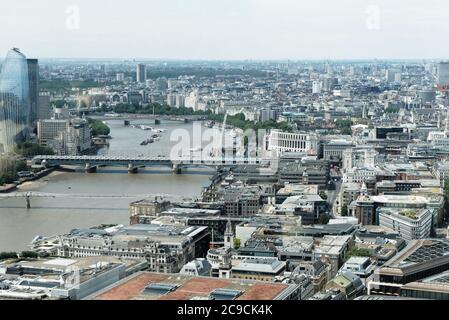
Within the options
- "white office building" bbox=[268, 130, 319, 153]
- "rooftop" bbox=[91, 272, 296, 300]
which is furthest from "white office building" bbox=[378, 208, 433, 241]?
"white office building" bbox=[268, 130, 319, 153]

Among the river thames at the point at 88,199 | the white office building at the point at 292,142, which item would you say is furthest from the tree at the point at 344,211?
the white office building at the point at 292,142

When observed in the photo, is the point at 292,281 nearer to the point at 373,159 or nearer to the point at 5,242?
the point at 5,242

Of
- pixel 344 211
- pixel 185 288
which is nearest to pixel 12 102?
pixel 344 211

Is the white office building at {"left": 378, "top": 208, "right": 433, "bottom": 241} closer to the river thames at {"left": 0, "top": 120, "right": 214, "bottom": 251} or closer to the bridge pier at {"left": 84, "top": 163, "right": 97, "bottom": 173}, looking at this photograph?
the river thames at {"left": 0, "top": 120, "right": 214, "bottom": 251}

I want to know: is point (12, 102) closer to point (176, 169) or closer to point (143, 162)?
point (143, 162)

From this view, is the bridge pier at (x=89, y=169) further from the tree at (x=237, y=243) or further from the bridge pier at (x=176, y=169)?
the tree at (x=237, y=243)
